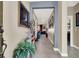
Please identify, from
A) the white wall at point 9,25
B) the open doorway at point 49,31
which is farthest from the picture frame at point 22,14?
the open doorway at point 49,31

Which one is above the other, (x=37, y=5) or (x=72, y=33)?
(x=37, y=5)

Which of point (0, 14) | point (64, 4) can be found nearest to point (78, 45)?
point (64, 4)

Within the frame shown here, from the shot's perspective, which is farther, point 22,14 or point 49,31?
point 49,31

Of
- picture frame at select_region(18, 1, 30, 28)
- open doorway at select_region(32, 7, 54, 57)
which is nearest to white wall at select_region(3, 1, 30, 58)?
picture frame at select_region(18, 1, 30, 28)

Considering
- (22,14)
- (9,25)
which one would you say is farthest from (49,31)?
(9,25)

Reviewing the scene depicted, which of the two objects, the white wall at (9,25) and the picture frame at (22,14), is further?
the picture frame at (22,14)

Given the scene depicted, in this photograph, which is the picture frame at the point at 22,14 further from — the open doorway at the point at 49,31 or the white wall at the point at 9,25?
the open doorway at the point at 49,31

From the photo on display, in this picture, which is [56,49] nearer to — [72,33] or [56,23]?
[56,23]

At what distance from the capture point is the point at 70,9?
27.6ft

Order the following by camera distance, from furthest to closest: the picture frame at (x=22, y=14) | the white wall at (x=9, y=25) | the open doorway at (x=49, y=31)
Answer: the open doorway at (x=49, y=31)
the picture frame at (x=22, y=14)
the white wall at (x=9, y=25)

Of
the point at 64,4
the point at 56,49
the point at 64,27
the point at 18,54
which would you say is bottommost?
the point at 56,49

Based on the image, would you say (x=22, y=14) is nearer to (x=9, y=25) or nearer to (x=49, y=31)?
(x=9, y=25)

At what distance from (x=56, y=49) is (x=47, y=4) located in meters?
2.33

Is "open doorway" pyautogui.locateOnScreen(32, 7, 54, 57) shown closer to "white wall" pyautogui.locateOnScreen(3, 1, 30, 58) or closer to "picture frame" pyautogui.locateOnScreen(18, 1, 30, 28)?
"picture frame" pyautogui.locateOnScreen(18, 1, 30, 28)
